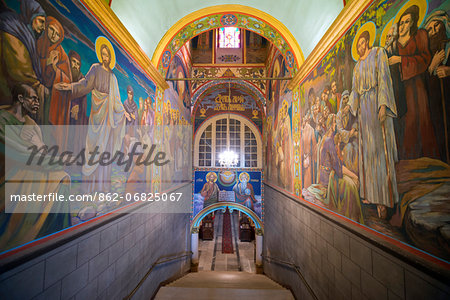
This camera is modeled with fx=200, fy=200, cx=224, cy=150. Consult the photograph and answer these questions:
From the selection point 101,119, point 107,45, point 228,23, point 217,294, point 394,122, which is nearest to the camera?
point 394,122

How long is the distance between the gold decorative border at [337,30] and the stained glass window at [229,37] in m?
7.66

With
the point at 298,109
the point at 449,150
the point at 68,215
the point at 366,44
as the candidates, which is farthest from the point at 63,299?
the point at 298,109

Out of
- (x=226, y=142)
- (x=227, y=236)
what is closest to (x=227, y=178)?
(x=226, y=142)

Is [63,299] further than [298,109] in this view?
No

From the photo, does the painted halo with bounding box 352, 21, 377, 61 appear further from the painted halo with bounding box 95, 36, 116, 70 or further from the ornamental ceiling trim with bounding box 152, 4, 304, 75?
the painted halo with bounding box 95, 36, 116, 70

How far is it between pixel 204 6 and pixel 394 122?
536 cm

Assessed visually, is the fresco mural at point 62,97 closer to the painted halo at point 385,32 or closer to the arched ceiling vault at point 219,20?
the arched ceiling vault at point 219,20

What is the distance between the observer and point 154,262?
17.7ft

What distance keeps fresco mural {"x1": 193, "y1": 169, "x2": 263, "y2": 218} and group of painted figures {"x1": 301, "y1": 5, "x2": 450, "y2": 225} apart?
8.12m

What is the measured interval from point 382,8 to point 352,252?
3178mm

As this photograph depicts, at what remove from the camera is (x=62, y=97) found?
2.39 meters

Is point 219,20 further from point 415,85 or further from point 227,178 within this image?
point 227,178

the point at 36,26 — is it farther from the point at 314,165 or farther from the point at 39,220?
the point at 314,165

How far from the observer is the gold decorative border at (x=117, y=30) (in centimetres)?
291
